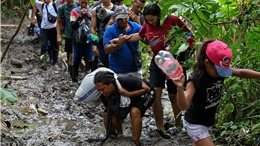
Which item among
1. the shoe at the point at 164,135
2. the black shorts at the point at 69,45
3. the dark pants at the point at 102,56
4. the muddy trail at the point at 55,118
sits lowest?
the muddy trail at the point at 55,118

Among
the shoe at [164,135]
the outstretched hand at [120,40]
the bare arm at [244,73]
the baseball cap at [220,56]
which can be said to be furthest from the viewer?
the shoe at [164,135]

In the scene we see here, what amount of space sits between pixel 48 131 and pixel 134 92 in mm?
1799

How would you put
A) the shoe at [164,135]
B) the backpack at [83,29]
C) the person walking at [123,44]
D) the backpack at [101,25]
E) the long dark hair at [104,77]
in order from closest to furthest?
the long dark hair at [104,77], the shoe at [164,135], the person walking at [123,44], the backpack at [101,25], the backpack at [83,29]

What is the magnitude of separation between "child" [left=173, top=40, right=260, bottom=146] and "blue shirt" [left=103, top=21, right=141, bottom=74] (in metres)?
2.26

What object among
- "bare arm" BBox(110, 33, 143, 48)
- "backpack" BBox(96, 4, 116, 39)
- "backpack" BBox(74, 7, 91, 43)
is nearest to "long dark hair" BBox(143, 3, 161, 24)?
"bare arm" BBox(110, 33, 143, 48)

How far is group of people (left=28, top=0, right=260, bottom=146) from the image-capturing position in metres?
4.00

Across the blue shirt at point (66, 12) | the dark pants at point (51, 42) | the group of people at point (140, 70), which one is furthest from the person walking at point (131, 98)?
the dark pants at point (51, 42)

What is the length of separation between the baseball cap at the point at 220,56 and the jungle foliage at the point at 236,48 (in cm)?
100

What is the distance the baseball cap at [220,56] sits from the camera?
3.83 metres

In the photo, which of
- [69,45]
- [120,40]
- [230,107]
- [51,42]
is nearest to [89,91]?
[120,40]

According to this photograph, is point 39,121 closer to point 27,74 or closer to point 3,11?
point 27,74

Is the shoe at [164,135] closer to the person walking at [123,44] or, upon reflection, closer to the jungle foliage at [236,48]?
the jungle foliage at [236,48]

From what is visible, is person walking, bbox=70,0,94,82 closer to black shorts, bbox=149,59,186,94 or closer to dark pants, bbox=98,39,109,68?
dark pants, bbox=98,39,109,68

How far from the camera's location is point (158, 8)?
5.57 meters
